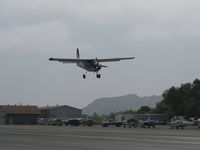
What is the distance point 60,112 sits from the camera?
591ft

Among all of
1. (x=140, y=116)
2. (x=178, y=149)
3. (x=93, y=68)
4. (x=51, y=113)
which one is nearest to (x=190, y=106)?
(x=140, y=116)

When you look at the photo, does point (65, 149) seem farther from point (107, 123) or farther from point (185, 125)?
point (107, 123)

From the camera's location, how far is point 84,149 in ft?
94.6

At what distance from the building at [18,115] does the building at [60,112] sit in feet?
34.4

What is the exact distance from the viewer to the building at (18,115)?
156500 millimetres

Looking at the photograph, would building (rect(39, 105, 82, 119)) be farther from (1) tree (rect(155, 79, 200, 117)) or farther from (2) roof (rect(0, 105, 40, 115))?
(1) tree (rect(155, 79, 200, 117))

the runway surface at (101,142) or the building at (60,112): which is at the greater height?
the building at (60,112)

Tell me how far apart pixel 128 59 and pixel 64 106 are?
109016 millimetres

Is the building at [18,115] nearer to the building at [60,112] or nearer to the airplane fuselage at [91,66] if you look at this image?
the building at [60,112]

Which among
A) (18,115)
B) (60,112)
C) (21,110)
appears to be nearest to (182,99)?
(60,112)

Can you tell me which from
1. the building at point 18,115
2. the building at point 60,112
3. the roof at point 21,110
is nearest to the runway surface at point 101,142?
the building at point 18,115

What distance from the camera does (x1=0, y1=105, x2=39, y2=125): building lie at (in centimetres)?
15650

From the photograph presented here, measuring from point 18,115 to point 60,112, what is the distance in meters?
24.0

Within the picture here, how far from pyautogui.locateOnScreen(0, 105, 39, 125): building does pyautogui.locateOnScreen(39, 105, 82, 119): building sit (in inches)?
413
